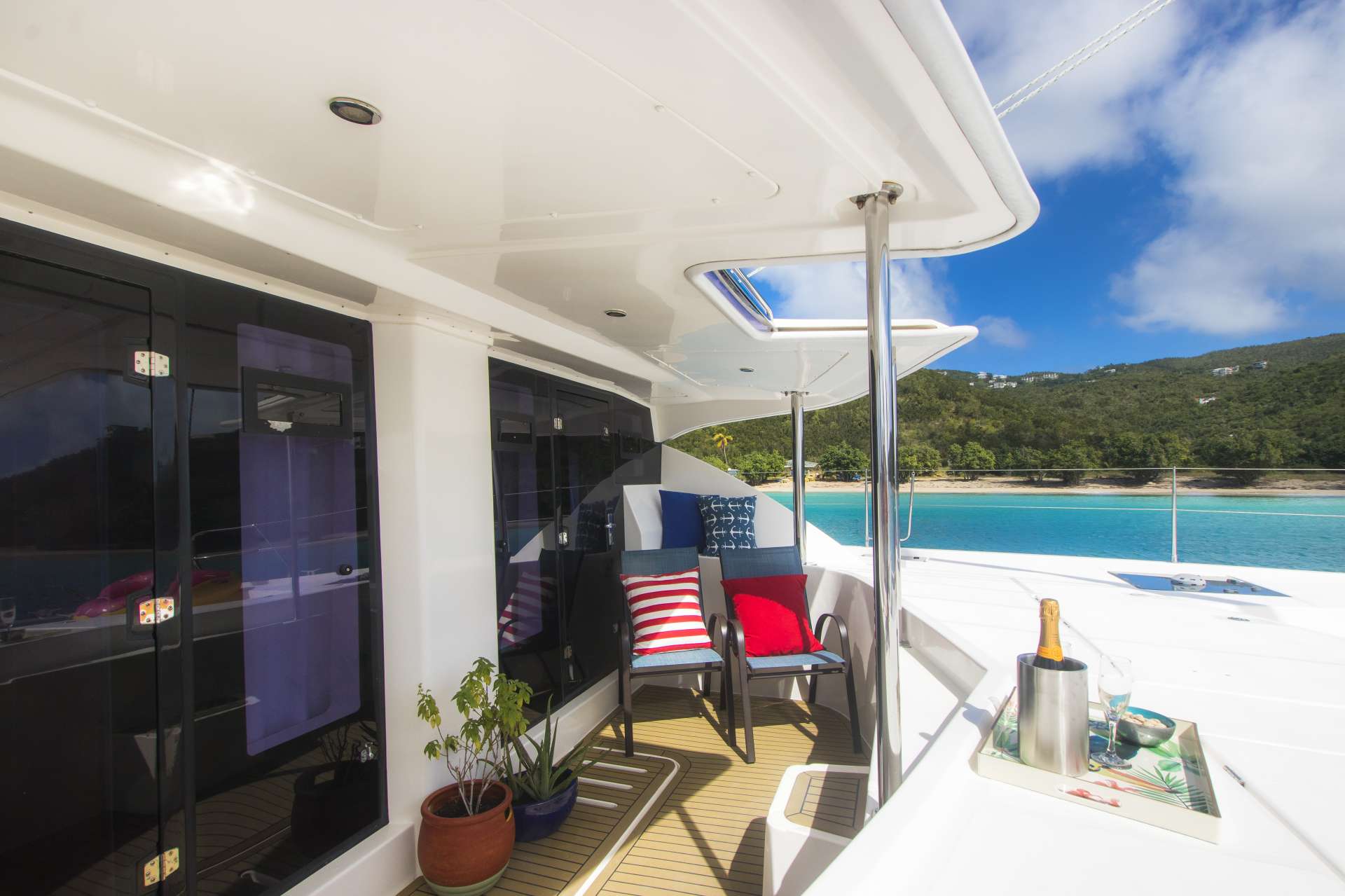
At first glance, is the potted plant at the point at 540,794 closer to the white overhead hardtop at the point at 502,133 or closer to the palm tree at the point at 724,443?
the white overhead hardtop at the point at 502,133

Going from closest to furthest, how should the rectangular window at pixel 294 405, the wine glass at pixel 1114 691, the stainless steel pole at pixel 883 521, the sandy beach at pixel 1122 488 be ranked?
the wine glass at pixel 1114 691
the stainless steel pole at pixel 883 521
the rectangular window at pixel 294 405
the sandy beach at pixel 1122 488

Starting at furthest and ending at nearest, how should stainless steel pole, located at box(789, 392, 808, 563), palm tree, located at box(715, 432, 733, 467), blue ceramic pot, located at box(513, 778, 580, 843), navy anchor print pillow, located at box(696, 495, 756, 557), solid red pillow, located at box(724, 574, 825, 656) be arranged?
palm tree, located at box(715, 432, 733, 467)
navy anchor print pillow, located at box(696, 495, 756, 557)
stainless steel pole, located at box(789, 392, 808, 563)
solid red pillow, located at box(724, 574, 825, 656)
blue ceramic pot, located at box(513, 778, 580, 843)

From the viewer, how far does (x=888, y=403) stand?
1.42 metres

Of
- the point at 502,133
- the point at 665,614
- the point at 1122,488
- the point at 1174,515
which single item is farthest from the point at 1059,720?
the point at 1122,488

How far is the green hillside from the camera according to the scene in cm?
1605

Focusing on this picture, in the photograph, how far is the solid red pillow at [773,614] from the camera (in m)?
3.19

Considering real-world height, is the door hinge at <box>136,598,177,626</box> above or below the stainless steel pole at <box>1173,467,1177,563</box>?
above

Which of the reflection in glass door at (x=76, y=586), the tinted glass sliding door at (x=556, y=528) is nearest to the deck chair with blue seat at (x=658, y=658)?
the tinted glass sliding door at (x=556, y=528)

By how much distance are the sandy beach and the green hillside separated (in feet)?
15.8

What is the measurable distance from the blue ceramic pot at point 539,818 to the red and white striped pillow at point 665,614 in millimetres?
917

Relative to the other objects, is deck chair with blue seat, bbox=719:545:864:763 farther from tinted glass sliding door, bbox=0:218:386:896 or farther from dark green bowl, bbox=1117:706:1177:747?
dark green bowl, bbox=1117:706:1177:747

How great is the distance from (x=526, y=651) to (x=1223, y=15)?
5878 centimetres

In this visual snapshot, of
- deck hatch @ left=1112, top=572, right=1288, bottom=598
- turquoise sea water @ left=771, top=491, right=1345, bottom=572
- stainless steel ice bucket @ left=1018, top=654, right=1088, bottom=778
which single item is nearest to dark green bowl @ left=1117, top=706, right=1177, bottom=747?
stainless steel ice bucket @ left=1018, top=654, right=1088, bottom=778

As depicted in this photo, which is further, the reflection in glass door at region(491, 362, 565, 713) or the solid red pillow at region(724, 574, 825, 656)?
the solid red pillow at region(724, 574, 825, 656)
